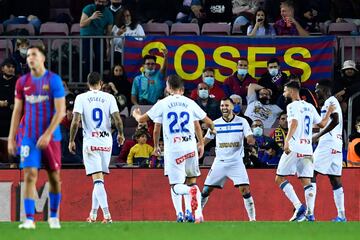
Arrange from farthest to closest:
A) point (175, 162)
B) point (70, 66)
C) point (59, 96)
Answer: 1. point (70, 66)
2. point (175, 162)
3. point (59, 96)

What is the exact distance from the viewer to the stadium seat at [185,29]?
1132 inches

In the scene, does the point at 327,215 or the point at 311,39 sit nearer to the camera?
the point at 327,215

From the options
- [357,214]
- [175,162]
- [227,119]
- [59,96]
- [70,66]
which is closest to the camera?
[59,96]

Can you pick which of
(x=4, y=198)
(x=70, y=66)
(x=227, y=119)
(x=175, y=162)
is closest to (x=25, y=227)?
(x=175, y=162)

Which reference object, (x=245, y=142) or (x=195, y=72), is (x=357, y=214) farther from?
(x=195, y=72)

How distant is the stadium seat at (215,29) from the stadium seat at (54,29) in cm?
275

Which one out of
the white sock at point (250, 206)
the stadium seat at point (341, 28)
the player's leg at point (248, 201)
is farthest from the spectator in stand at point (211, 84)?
the white sock at point (250, 206)

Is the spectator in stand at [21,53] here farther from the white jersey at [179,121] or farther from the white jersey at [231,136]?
the white jersey at [179,121]

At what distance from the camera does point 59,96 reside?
16.9m

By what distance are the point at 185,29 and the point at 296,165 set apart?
646 cm

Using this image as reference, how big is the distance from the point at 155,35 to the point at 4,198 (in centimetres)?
463

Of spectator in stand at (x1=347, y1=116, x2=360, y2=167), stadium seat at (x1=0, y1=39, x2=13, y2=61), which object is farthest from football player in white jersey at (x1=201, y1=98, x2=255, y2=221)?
stadium seat at (x1=0, y1=39, x2=13, y2=61)

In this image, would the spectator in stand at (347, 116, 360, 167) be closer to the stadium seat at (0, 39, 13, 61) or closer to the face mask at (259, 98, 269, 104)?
the face mask at (259, 98, 269, 104)

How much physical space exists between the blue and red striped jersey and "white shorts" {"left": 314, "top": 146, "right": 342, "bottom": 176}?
759 centimetres
